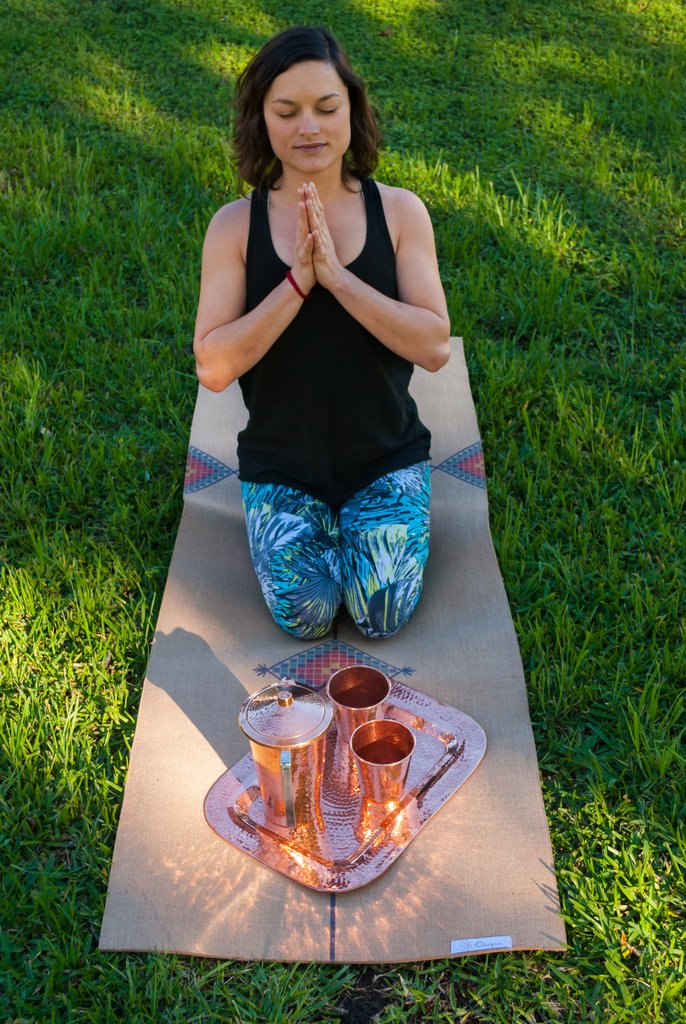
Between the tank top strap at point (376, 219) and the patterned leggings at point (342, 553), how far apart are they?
63 centimetres

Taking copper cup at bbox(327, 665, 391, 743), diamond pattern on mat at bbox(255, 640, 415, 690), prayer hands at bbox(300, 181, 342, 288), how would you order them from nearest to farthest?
copper cup at bbox(327, 665, 391, 743), prayer hands at bbox(300, 181, 342, 288), diamond pattern on mat at bbox(255, 640, 415, 690)

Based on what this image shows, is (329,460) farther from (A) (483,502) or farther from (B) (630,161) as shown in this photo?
(B) (630,161)

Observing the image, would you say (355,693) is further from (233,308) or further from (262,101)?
(262,101)

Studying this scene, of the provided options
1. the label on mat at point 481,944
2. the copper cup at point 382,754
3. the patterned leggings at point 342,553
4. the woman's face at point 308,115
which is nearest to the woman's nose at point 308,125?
the woman's face at point 308,115

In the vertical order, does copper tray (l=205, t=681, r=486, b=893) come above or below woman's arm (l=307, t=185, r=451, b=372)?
below

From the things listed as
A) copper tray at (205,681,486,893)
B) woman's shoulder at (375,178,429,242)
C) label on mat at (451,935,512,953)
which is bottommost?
copper tray at (205,681,486,893)

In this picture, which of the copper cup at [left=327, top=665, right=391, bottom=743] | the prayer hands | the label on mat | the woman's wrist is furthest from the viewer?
the woman's wrist

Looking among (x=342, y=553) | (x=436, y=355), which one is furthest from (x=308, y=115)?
(x=342, y=553)

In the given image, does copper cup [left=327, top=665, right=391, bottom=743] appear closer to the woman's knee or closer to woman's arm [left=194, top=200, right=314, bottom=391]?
the woman's knee

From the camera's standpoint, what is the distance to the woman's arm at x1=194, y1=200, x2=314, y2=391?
2.59m

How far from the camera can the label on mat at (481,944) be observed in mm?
2016

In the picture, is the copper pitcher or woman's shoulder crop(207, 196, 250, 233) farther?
woman's shoulder crop(207, 196, 250, 233)

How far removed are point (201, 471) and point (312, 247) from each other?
1.04 metres

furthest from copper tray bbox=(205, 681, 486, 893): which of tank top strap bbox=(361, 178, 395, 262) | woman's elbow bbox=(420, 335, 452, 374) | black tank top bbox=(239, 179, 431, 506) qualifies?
tank top strap bbox=(361, 178, 395, 262)
